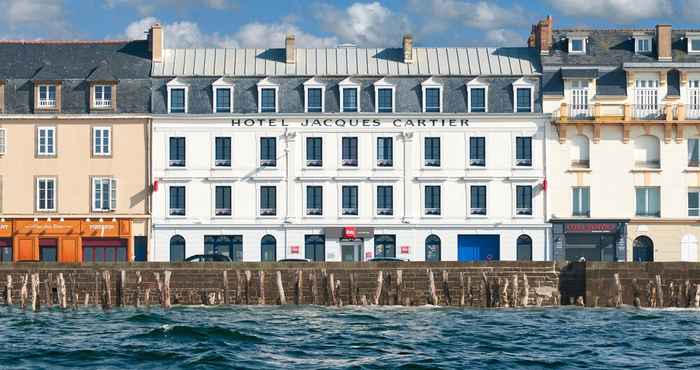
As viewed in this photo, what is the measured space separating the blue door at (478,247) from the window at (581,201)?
4223 mm

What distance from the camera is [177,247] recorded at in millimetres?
80000

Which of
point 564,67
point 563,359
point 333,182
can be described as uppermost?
point 564,67

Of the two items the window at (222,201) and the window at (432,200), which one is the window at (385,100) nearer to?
the window at (432,200)

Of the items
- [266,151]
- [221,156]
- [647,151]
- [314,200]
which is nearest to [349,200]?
[314,200]

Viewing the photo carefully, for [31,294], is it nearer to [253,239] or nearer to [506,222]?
[253,239]

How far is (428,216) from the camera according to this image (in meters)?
→ 79.9

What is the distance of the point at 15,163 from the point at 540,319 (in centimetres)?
3290

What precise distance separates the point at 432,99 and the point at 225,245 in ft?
42.2

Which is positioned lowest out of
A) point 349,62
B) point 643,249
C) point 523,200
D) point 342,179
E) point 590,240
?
point 643,249

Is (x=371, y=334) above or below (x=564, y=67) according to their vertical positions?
below

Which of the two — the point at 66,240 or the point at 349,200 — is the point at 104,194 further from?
the point at 349,200

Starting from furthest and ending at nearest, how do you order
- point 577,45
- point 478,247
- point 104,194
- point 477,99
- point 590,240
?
point 577,45 < point 477,99 < point 478,247 < point 104,194 < point 590,240

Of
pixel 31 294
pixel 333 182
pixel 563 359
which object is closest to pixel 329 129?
pixel 333 182

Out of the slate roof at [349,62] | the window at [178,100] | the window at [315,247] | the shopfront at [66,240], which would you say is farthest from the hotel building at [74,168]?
the window at [315,247]
